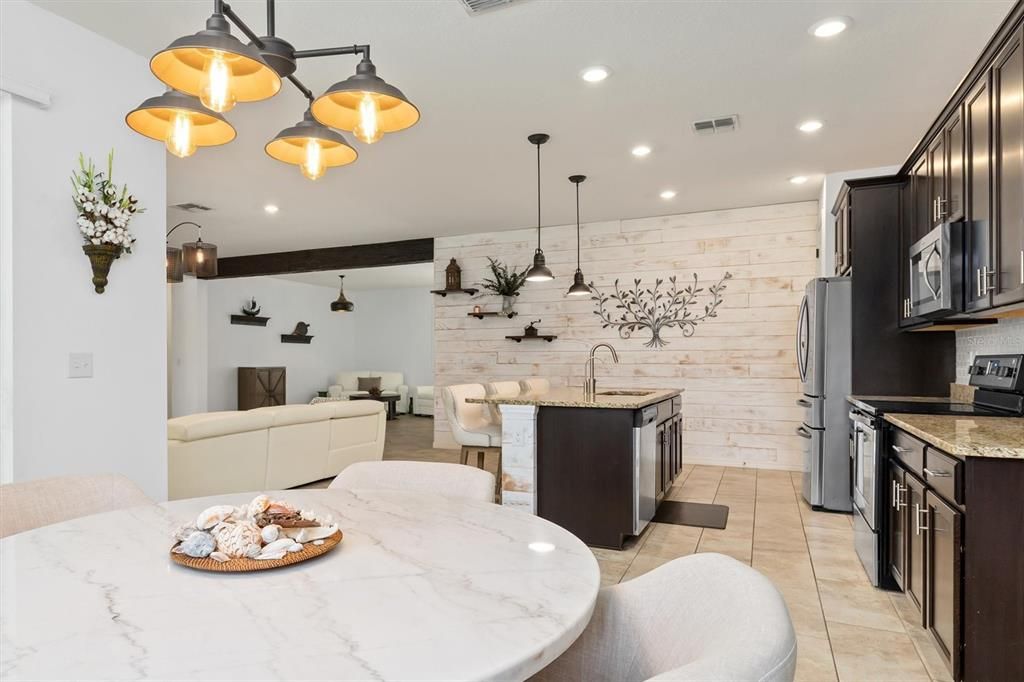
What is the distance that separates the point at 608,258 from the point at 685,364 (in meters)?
1.42

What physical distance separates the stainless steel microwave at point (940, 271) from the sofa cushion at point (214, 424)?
4451 millimetres

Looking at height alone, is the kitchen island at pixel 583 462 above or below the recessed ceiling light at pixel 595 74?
below

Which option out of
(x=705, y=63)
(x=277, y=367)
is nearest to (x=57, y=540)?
(x=705, y=63)

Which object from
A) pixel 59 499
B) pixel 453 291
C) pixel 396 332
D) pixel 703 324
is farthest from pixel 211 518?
pixel 396 332

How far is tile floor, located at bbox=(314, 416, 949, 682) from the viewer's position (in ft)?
7.78

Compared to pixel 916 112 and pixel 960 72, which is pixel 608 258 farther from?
pixel 960 72

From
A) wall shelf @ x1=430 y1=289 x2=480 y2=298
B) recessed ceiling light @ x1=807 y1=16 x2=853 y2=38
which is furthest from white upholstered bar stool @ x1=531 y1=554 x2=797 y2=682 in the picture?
wall shelf @ x1=430 y1=289 x2=480 y2=298

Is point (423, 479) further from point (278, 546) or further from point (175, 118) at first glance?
point (175, 118)

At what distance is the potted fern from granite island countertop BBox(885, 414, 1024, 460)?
475 cm

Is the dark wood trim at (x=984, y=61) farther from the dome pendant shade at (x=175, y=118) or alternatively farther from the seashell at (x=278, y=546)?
the seashell at (x=278, y=546)

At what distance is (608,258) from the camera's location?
694 centimetres

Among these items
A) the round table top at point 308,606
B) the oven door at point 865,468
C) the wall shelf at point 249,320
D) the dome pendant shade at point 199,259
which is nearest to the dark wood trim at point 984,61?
the oven door at point 865,468

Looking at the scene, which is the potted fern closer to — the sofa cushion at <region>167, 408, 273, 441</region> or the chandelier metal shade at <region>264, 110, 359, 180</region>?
the sofa cushion at <region>167, 408, 273, 441</region>

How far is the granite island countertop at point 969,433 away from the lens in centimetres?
188
